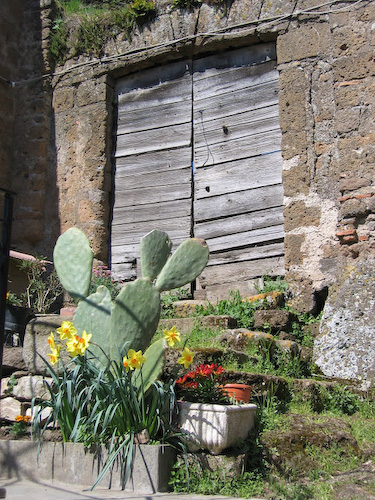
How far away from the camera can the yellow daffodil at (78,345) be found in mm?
3146

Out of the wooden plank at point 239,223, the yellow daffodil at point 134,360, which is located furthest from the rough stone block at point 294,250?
the yellow daffodil at point 134,360

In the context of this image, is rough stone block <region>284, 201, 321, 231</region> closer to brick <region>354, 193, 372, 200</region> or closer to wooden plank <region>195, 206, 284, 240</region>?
wooden plank <region>195, 206, 284, 240</region>

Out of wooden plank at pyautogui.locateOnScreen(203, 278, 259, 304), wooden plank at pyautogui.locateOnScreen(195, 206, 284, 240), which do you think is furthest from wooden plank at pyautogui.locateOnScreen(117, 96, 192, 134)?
wooden plank at pyautogui.locateOnScreen(203, 278, 259, 304)

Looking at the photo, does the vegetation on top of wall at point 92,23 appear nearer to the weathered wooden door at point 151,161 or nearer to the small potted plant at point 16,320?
the weathered wooden door at point 151,161

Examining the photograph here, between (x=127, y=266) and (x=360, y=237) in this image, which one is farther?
(x=127, y=266)

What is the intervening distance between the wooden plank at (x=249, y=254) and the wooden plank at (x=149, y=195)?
83 cm

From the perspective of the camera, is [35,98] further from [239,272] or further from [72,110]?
[239,272]

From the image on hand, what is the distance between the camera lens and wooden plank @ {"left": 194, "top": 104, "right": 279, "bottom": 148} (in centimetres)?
659

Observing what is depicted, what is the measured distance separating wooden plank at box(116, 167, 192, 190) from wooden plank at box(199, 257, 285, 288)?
1131 millimetres

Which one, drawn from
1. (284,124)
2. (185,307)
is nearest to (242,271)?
(185,307)

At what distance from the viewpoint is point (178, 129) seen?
7.08m

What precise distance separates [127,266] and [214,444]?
4.09m

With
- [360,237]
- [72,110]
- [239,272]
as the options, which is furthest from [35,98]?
[360,237]

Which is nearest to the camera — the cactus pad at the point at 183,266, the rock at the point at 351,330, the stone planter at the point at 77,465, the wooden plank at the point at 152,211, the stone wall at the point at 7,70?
the stone planter at the point at 77,465
